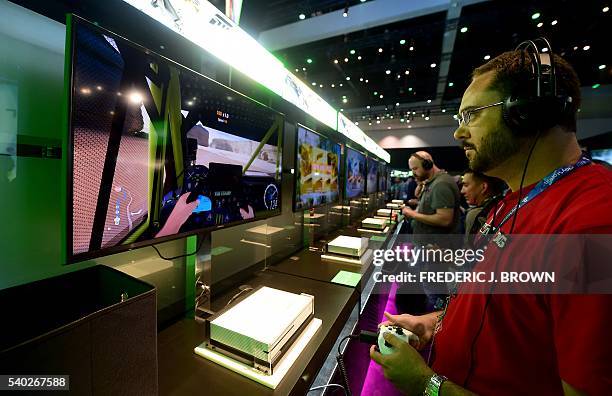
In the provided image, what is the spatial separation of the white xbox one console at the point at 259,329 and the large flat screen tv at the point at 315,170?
94cm

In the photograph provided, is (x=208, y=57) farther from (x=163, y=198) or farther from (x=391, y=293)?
(x=391, y=293)

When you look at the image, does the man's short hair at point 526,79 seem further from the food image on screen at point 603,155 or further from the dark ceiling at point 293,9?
the food image on screen at point 603,155

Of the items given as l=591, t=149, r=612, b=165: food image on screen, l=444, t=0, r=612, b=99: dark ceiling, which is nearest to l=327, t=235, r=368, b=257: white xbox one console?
l=444, t=0, r=612, b=99: dark ceiling

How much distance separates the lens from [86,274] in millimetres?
659

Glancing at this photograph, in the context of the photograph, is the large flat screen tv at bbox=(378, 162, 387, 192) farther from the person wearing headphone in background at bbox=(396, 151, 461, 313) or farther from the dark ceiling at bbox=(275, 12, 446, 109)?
the person wearing headphone in background at bbox=(396, 151, 461, 313)

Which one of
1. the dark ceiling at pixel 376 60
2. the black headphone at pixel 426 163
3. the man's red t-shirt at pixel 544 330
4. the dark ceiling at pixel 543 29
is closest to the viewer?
the man's red t-shirt at pixel 544 330

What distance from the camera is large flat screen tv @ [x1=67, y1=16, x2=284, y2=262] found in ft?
1.95

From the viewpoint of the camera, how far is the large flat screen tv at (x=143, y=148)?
1.95 ft

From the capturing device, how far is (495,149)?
0.89 m

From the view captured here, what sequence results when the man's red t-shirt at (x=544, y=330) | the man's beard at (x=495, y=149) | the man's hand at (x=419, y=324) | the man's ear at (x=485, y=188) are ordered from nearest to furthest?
the man's red t-shirt at (x=544, y=330)
the man's beard at (x=495, y=149)
the man's hand at (x=419, y=324)
the man's ear at (x=485, y=188)

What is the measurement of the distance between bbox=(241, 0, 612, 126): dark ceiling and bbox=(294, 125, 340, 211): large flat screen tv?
1.65 meters

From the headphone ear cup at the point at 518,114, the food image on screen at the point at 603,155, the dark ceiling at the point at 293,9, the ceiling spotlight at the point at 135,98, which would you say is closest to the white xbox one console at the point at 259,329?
the ceiling spotlight at the point at 135,98

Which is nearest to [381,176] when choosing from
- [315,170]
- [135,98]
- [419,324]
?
[315,170]

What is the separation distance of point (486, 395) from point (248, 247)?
50.3 inches
